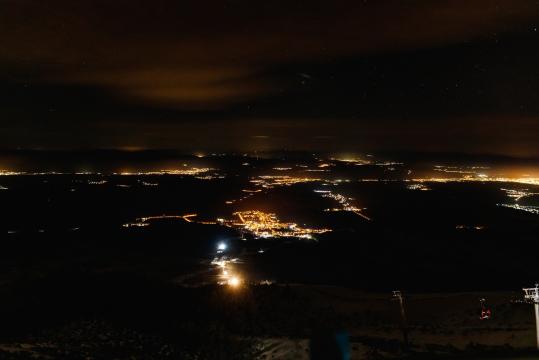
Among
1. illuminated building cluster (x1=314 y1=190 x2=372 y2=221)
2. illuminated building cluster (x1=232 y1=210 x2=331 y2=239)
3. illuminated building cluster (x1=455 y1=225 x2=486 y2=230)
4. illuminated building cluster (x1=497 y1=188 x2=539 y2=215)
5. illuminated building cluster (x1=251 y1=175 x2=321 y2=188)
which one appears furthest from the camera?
illuminated building cluster (x1=251 y1=175 x2=321 y2=188)

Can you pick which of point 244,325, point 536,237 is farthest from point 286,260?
point 536,237

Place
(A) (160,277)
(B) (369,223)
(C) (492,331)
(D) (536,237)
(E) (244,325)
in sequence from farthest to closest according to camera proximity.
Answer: (B) (369,223), (D) (536,237), (A) (160,277), (E) (244,325), (C) (492,331)

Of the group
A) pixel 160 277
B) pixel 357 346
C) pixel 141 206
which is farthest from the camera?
pixel 141 206

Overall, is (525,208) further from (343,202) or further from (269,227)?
(269,227)

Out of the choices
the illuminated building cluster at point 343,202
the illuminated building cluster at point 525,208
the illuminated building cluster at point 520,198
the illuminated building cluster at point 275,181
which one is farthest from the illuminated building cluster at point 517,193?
the illuminated building cluster at point 275,181

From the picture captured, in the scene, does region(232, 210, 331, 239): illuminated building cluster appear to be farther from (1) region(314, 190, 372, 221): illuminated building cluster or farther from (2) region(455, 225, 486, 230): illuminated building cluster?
(2) region(455, 225, 486, 230): illuminated building cluster

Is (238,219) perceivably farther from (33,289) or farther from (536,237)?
(33,289)

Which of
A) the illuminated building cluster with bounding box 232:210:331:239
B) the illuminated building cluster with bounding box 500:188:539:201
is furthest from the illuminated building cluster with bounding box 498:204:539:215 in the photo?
the illuminated building cluster with bounding box 232:210:331:239

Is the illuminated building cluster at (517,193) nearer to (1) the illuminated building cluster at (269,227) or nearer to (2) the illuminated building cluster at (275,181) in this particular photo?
(2) the illuminated building cluster at (275,181)
